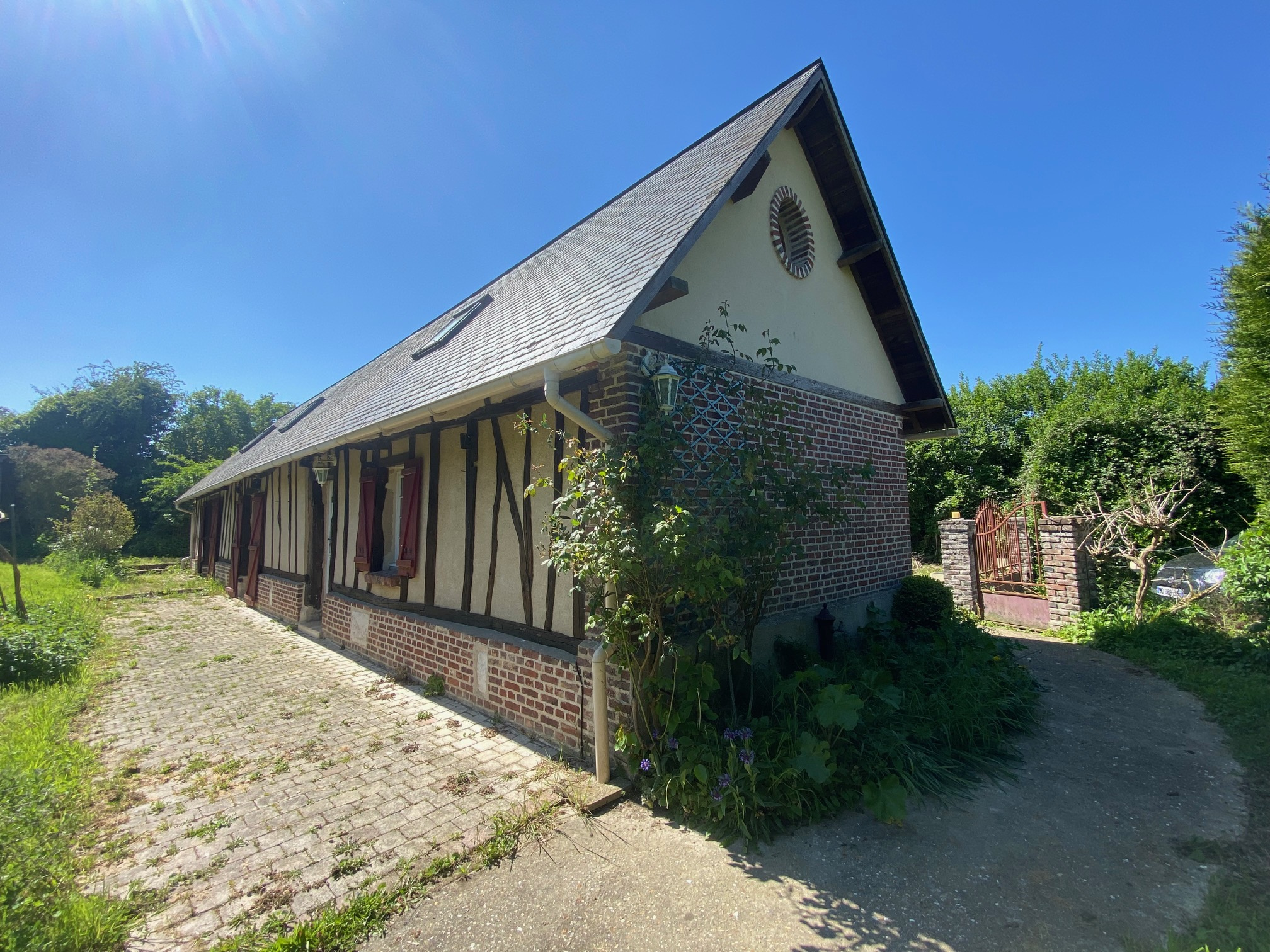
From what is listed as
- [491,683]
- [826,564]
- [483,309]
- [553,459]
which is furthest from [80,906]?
[483,309]

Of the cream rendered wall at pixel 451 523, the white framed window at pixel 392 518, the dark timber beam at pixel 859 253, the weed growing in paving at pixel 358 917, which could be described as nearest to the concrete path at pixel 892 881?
the weed growing in paving at pixel 358 917

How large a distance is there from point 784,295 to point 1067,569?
17.9 ft

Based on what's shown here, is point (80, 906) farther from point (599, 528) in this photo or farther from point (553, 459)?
point (553, 459)

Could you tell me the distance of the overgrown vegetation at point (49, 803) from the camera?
236 centimetres

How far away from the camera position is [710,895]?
8.68 feet

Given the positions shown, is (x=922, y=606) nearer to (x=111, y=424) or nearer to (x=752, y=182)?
(x=752, y=182)

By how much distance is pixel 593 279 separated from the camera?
4.66 metres

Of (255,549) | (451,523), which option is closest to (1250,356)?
(451,523)

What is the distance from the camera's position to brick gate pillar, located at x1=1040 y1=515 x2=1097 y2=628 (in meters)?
7.29

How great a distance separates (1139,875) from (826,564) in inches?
124

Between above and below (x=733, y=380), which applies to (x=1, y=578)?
below

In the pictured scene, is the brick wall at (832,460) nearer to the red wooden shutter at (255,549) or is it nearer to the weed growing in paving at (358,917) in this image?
the weed growing in paving at (358,917)

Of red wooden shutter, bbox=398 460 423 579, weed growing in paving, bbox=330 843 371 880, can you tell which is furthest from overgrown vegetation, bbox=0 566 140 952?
red wooden shutter, bbox=398 460 423 579

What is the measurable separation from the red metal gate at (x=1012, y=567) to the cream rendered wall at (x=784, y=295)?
304cm
